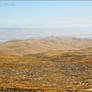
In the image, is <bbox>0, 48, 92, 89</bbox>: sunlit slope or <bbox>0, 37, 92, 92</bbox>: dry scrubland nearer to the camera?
<bbox>0, 37, 92, 92</bbox>: dry scrubland

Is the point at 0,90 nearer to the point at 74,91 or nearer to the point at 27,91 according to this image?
the point at 27,91

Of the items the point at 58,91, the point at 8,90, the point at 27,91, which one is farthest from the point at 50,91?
the point at 8,90

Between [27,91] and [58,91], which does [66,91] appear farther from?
[27,91]

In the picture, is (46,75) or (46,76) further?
(46,75)

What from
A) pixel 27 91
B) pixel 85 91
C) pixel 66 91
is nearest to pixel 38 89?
pixel 27 91

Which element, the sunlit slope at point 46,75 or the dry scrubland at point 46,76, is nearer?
the dry scrubland at point 46,76

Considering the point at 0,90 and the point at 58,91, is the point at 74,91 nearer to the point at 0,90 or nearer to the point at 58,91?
the point at 58,91

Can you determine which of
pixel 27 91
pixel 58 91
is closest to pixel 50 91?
pixel 58 91

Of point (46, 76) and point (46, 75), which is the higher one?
point (46, 75)
